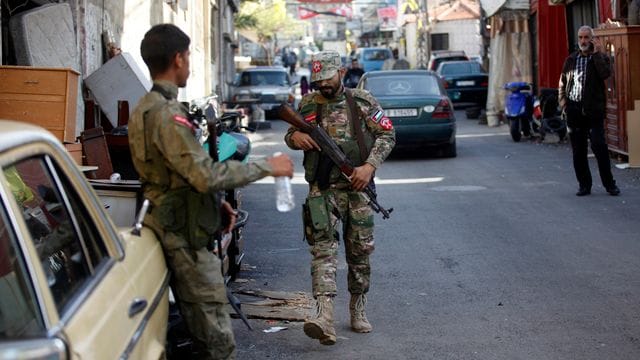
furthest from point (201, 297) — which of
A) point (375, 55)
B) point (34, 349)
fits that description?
point (375, 55)

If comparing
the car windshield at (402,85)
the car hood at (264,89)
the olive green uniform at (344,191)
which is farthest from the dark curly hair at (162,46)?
the car hood at (264,89)

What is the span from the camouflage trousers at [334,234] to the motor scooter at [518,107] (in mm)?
14810

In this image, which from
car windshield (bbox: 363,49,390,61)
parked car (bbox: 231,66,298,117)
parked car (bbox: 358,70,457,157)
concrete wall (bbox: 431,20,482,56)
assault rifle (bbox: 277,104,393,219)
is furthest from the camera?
concrete wall (bbox: 431,20,482,56)

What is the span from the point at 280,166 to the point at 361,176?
2.06 m

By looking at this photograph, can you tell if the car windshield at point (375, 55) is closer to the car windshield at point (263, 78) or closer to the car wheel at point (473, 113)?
the car windshield at point (263, 78)

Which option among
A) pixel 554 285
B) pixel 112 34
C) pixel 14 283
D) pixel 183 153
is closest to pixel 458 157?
pixel 112 34

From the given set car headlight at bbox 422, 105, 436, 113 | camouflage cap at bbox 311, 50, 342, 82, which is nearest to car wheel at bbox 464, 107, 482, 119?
car headlight at bbox 422, 105, 436, 113

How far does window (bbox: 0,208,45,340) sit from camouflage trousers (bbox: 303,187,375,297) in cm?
345

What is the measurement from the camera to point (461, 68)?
3547cm

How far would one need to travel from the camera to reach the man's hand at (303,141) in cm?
633

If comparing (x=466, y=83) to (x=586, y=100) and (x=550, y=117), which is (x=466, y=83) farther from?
(x=586, y=100)

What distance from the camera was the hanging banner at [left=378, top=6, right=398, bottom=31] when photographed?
255 ft

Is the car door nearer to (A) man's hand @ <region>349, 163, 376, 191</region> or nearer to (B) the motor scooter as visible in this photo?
(A) man's hand @ <region>349, 163, 376, 191</region>

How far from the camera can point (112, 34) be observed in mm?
14320
